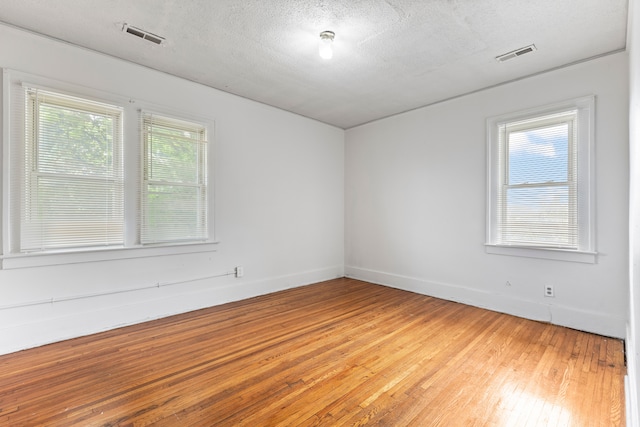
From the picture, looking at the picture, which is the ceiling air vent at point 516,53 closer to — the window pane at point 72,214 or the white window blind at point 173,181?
the white window blind at point 173,181

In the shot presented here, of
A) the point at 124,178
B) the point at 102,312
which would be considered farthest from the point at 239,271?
the point at 124,178

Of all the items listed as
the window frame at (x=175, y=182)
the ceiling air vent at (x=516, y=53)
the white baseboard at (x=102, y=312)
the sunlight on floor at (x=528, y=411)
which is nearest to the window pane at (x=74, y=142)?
the window frame at (x=175, y=182)

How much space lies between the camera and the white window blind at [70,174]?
8.83 feet

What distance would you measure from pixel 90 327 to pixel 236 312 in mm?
1416

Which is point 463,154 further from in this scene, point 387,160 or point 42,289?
point 42,289

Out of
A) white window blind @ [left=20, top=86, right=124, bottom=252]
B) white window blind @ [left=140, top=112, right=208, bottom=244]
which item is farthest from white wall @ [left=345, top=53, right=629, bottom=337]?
white window blind @ [left=20, top=86, right=124, bottom=252]

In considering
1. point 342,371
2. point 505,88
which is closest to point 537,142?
point 505,88

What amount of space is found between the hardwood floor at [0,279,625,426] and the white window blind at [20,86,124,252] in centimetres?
102

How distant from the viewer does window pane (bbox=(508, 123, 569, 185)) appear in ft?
10.7

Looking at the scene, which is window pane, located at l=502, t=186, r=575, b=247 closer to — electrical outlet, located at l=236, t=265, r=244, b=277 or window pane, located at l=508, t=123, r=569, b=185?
window pane, located at l=508, t=123, r=569, b=185

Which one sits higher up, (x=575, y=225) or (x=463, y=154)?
(x=463, y=154)

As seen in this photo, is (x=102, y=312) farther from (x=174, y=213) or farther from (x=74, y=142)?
(x=74, y=142)

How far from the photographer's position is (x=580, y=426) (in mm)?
1711

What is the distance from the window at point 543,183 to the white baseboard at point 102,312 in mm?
3419
